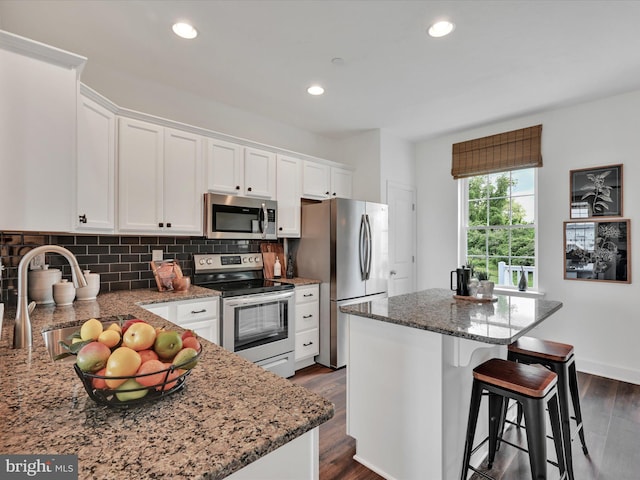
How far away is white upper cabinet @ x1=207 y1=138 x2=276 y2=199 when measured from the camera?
301cm

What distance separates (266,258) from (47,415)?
2.92 meters

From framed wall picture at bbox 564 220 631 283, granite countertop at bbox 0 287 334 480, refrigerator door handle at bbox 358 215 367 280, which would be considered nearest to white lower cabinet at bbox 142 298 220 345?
granite countertop at bbox 0 287 334 480

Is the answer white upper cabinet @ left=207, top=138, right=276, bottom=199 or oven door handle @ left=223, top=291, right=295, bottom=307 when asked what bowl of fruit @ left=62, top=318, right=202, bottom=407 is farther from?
white upper cabinet @ left=207, top=138, right=276, bottom=199

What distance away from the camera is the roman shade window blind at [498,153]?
11.9ft

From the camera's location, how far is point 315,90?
3062 mm

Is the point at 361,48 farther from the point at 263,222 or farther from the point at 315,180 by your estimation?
the point at 263,222

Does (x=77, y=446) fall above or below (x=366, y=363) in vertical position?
above

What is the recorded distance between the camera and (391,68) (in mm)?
2674

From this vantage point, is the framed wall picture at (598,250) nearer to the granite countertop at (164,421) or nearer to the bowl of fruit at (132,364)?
the granite countertop at (164,421)

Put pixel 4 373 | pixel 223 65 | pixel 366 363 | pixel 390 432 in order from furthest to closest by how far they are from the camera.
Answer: pixel 223 65, pixel 366 363, pixel 390 432, pixel 4 373

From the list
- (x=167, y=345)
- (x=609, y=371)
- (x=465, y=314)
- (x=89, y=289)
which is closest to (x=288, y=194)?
(x=89, y=289)

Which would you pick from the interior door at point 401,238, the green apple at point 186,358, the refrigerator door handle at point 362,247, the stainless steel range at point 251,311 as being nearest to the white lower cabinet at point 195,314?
the stainless steel range at point 251,311

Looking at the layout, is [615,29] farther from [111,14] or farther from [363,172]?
[111,14]

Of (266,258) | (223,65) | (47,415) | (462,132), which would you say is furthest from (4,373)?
(462,132)
